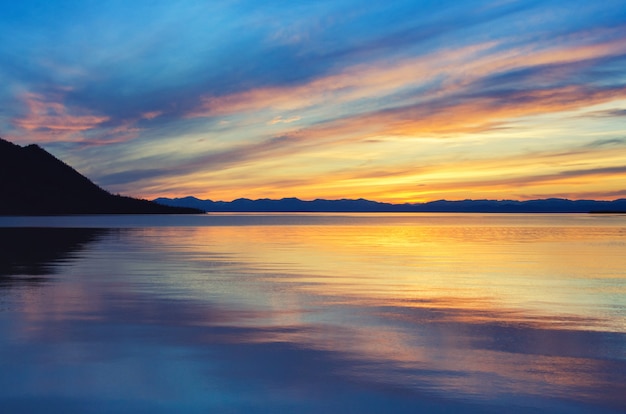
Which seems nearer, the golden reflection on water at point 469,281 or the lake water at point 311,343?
the lake water at point 311,343

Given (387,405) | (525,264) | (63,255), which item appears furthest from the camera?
(63,255)

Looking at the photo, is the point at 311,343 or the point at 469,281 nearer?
the point at 311,343

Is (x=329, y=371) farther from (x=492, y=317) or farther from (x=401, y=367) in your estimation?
(x=492, y=317)

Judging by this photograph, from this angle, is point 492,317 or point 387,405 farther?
point 492,317

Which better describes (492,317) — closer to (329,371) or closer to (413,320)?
(413,320)

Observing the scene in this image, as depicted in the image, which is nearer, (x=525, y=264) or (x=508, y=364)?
(x=508, y=364)

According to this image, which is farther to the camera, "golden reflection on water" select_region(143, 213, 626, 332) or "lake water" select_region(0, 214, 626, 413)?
"golden reflection on water" select_region(143, 213, 626, 332)

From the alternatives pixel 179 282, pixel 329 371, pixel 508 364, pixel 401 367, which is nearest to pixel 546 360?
pixel 508 364

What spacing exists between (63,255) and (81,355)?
1016 inches

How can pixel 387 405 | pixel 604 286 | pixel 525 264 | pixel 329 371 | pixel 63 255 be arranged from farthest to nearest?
pixel 63 255 → pixel 525 264 → pixel 604 286 → pixel 329 371 → pixel 387 405

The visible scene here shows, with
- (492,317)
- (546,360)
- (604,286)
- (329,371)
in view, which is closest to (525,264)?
(604,286)

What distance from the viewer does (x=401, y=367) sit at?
33.8 ft

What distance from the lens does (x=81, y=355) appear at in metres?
11.2

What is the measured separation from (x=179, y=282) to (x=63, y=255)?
15.5 m
